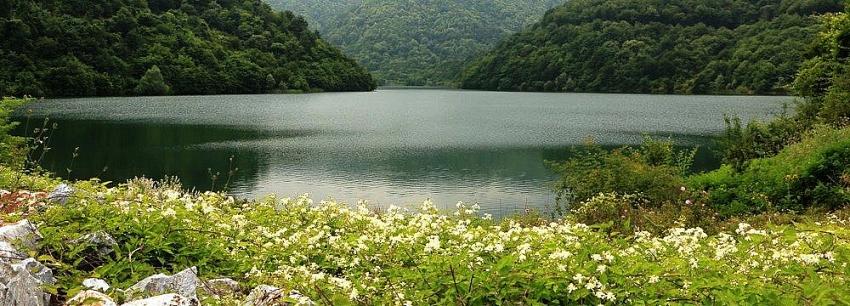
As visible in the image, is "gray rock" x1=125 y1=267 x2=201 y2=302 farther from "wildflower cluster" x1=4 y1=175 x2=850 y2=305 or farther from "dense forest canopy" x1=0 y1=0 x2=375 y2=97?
"dense forest canopy" x1=0 y1=0 x2=375 y2=97

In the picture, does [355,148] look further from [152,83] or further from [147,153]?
[152,83]

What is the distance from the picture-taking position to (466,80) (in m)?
178

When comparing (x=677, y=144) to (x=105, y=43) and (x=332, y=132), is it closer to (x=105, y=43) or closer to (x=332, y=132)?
(x=332, y=132)

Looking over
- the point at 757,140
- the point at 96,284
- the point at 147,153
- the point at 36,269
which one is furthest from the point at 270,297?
the point at 147,153

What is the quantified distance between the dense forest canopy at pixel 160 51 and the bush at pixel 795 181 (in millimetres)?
78754

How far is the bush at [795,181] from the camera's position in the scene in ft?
47.9

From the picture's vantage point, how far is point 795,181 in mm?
15227

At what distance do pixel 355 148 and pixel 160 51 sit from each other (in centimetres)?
7775

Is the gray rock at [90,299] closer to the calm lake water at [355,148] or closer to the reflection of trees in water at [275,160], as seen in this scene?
the calm lake water at [355,148]

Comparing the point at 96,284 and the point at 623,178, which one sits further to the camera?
the point at 623,178

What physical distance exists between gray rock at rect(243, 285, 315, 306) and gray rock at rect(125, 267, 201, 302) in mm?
417

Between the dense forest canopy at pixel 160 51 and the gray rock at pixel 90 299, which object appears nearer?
the gray rock at pixel 90 299

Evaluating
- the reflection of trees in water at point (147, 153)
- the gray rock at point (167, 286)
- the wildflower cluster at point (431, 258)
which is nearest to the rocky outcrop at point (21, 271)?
the wildflower cluster at point (431, 258)

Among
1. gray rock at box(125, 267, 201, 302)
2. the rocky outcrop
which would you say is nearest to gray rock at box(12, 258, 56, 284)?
the rocky outcrop
